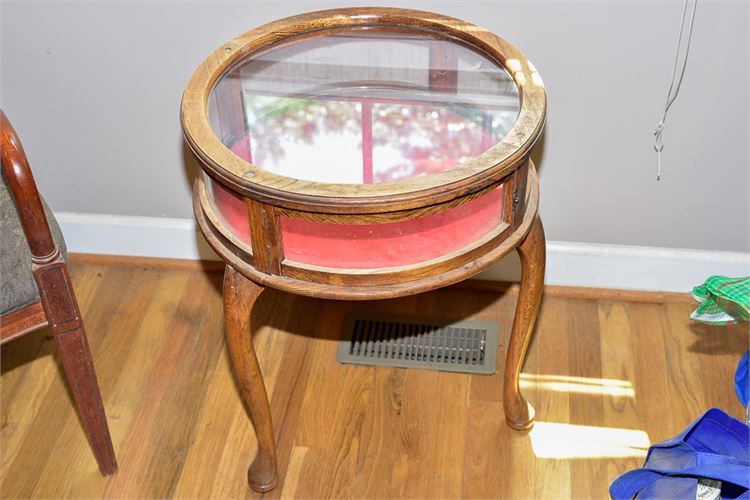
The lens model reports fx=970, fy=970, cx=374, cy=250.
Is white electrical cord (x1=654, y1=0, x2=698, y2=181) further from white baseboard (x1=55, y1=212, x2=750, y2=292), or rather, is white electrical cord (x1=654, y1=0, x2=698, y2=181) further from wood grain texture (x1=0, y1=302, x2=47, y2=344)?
wood grain texture (x1=0, y1=302, x2=47, y2=344)

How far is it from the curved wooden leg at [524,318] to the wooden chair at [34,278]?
2.50 feet

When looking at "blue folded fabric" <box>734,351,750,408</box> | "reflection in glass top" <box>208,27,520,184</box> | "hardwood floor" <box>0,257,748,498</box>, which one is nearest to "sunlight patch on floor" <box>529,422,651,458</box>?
"hardwood floor" <box>0,257,748,498</box>

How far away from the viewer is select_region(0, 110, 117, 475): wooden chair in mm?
1467

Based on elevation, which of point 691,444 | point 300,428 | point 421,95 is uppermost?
point 421,95

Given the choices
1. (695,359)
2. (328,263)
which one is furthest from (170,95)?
(695,359)

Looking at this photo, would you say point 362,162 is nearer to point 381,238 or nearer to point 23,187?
point 381,238

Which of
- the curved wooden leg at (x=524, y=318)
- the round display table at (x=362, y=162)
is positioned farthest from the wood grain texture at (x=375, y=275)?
the curved wooden leg at (x=524, y=318)

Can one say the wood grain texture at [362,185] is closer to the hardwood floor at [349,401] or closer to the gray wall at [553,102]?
the gray wall at [553,102]

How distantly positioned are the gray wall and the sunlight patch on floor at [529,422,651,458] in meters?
0.47

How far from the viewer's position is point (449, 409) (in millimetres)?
1979

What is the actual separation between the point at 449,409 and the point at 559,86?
69cm

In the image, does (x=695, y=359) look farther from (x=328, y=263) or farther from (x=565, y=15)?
(x=328, y=263)

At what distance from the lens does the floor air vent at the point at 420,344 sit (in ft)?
Result: 6.80

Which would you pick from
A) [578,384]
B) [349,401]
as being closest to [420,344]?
[349,401]
